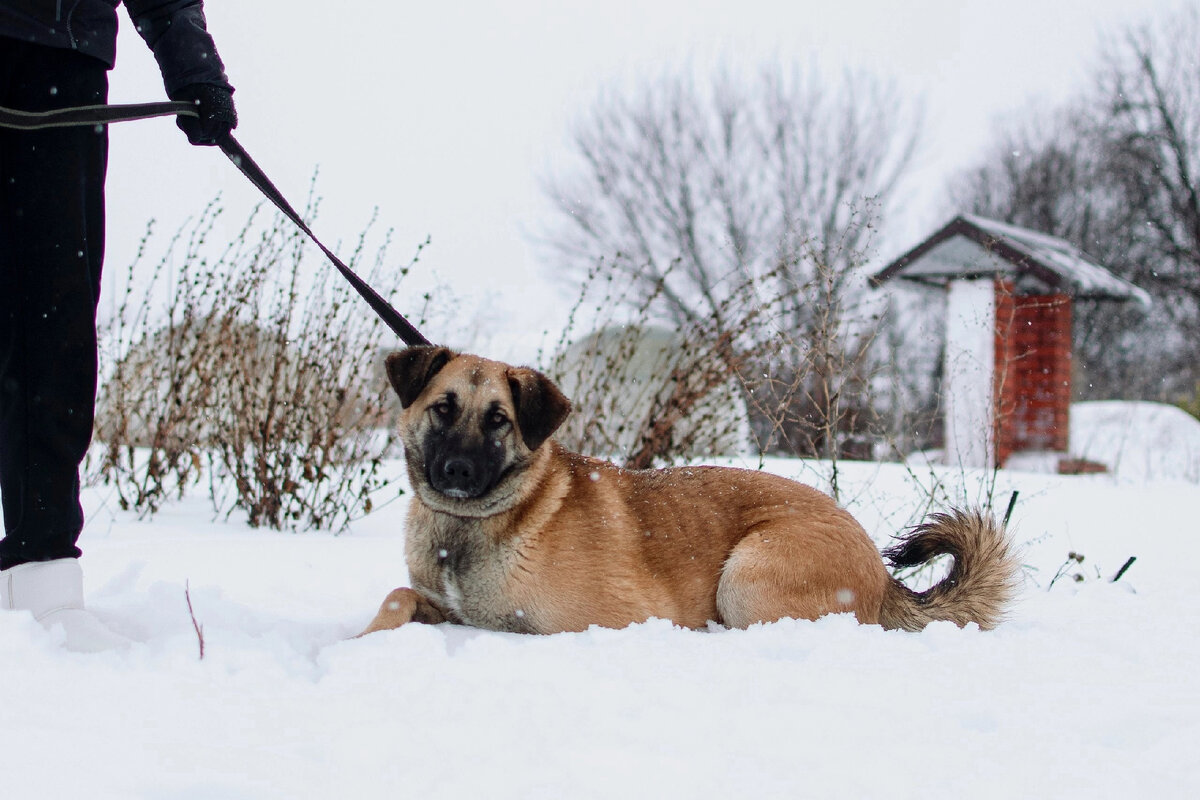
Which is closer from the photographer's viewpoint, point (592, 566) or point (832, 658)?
point (832, 658)

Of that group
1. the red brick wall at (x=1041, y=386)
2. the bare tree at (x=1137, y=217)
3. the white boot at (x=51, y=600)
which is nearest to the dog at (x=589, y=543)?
the white boot at (x=51, y=600)

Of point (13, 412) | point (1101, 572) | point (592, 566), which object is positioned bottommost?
point (1101, 572)

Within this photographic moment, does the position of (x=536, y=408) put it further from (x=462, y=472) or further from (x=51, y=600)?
(x=51, y=600)

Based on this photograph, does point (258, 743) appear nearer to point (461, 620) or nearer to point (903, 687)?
point (461, 620)

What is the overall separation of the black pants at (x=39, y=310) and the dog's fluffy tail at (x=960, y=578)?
2818mm

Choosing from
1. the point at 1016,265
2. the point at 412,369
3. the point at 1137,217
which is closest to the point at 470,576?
the point at 412,369

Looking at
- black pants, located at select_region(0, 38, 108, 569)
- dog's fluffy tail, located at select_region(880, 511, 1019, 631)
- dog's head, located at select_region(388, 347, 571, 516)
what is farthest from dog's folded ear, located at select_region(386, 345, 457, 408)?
dog's fluffy tail, located at select_region(880, 511, 1019, 631)

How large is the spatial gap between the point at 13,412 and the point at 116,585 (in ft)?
3.68

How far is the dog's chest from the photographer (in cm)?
307

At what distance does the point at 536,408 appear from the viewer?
3.27 metres

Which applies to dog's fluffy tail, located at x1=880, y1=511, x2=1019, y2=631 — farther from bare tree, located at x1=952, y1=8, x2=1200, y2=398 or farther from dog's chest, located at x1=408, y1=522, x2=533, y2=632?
bare tree, located at x1=952, y1=8, x2=1200, y2=398

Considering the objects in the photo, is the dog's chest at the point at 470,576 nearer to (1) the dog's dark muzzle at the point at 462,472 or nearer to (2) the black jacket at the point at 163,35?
(1) the dog's dark muzzle at the point at 462,472

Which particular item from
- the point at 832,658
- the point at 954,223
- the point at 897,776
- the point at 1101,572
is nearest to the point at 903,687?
the point at 832,658

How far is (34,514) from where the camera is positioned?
2596 mm
